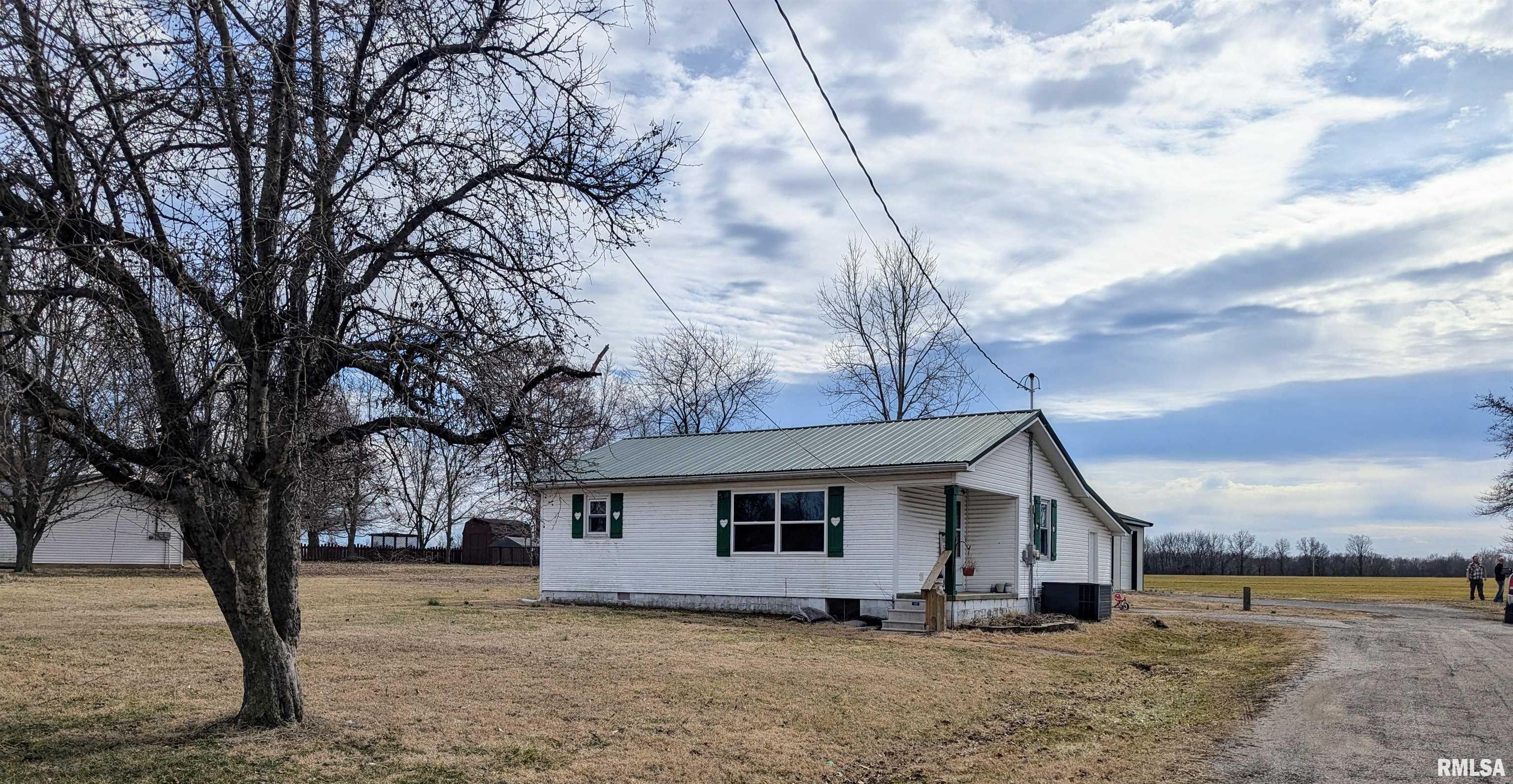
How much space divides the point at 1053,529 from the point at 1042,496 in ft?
3.45

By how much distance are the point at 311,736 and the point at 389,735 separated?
1.77ft

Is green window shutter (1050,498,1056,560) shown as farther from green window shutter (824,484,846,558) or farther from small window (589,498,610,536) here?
small window (589,498,610,536)

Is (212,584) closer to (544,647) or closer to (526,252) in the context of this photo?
(526,252)

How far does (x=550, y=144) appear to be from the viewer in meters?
8.23

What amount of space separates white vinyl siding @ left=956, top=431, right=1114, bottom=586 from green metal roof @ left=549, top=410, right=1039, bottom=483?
0.48 metres

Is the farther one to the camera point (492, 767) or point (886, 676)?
point (886, 676)

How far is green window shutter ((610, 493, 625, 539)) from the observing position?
2186cm

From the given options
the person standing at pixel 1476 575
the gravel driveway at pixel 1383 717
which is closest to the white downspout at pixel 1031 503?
the gravel driveway at pixel 1383 717

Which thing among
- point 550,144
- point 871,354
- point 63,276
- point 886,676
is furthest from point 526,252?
point 871,354

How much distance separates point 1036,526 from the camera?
73.6ft

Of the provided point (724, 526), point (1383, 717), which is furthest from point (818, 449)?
point (1383, 717)

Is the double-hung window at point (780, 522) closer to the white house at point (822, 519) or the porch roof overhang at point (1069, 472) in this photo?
the white house at point (822, 519)

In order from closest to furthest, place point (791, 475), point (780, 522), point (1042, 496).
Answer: point (791, 475) < point (780, 522) < point (1042, 496)

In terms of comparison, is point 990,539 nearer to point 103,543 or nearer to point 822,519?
point 822,519
